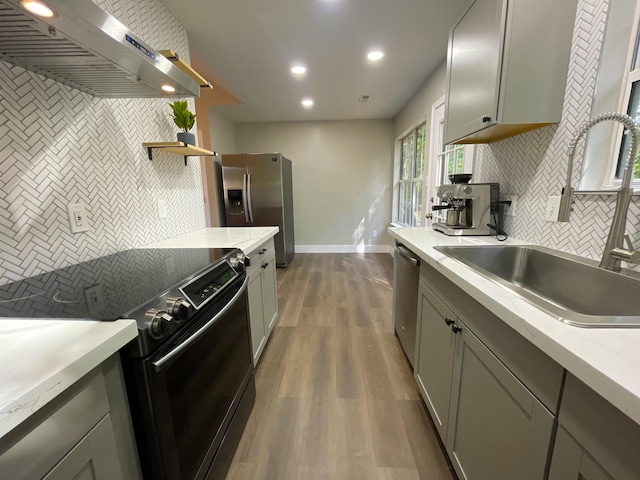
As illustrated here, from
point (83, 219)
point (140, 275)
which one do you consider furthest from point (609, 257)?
point (83, 219)

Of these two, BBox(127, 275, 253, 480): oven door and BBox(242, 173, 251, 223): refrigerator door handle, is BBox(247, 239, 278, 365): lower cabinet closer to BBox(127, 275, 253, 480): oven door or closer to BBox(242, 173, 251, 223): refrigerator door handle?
BBox(127, 275, 253, 480): oven door

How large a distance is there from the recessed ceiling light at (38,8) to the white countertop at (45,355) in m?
0.78

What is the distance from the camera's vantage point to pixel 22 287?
90 cm

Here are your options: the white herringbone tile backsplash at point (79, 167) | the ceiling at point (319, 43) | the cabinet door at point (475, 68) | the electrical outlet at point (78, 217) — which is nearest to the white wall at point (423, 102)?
the ceiling at point (319, 43)

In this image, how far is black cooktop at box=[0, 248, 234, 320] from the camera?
71 centimetres

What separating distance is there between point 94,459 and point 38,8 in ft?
3.60

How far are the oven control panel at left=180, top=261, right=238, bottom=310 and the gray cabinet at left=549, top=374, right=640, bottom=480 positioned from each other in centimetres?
100

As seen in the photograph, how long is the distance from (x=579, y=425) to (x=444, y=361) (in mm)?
667

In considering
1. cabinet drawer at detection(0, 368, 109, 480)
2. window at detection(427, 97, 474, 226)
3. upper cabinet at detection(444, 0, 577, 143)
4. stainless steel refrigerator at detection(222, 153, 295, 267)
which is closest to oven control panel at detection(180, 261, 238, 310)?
cabinet drawer at detection(0, 368, 109, 480)

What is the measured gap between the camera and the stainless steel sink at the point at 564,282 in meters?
0.66

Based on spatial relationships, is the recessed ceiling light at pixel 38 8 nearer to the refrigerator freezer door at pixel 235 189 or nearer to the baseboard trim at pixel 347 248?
the refrigerator freezer door at pixel 235 189

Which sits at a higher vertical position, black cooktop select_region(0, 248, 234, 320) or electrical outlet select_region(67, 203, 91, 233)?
electrical outlet select_region(67, 203, 91, 233)

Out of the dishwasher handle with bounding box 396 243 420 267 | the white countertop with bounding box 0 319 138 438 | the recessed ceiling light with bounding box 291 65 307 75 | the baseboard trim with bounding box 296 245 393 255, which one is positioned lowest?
the baseboard trim with bounding box 296 245 393 255

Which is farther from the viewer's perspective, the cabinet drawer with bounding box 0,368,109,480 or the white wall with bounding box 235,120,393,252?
the white wall with bounding box 235,120,393,252
